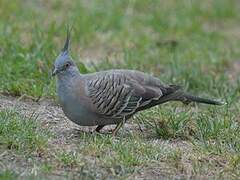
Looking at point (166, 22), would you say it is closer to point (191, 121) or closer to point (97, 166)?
point (191, 121)

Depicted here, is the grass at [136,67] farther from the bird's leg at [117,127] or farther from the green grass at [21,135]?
the bird's leg at [117,127]

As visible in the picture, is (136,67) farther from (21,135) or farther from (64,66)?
(21,135)

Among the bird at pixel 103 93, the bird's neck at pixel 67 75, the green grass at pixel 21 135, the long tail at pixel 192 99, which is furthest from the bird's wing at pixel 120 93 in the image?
A: the green grass at pixel 21 135

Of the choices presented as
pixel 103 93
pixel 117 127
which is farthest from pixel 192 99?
pixel 103 93

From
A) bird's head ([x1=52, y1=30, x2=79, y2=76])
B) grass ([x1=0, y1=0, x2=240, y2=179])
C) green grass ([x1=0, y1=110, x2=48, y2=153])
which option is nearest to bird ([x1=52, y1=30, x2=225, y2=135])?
bird's head ([x1=52, y1=30, x2=79, y2=76])

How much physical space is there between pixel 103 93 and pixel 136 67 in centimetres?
241

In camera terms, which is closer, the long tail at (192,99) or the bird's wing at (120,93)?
the bird's wing at (120,93)

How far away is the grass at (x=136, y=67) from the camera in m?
5.61

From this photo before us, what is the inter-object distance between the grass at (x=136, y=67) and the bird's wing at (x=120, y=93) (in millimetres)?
219

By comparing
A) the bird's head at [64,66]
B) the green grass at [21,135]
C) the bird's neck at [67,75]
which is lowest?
the green grass at [21,135]

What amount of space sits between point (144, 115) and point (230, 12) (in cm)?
471

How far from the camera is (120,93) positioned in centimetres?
624

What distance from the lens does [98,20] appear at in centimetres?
991

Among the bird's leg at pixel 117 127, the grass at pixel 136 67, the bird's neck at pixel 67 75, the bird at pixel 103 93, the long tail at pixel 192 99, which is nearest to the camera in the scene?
the grass at pixel 136 67
